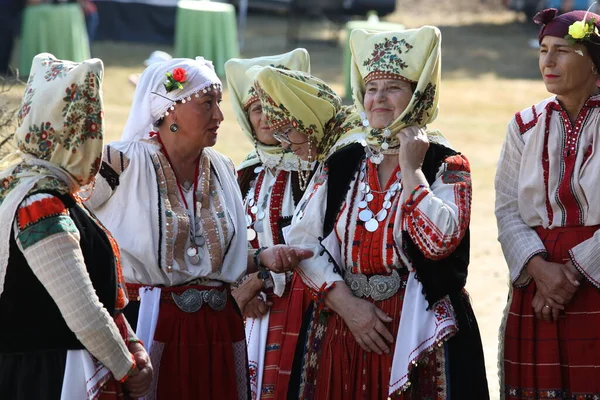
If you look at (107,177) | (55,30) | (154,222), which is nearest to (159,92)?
(107,177)

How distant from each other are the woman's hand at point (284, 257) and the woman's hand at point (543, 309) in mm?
1053

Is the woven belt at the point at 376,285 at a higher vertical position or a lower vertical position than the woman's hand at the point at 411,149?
lower

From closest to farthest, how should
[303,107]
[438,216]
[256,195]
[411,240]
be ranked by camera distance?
[438,216] → [411,240] → [303,107] → [256,195]

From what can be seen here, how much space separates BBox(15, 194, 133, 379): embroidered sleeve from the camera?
10.8 ft

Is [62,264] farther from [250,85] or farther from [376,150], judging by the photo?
[250,85]

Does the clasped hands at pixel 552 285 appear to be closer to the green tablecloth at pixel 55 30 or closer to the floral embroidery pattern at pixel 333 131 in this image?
the floral embroidery pattern at pixel 333 131

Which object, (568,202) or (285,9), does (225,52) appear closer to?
(285,9)

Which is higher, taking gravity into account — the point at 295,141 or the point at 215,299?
the point at 295,141

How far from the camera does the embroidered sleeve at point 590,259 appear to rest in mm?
4367

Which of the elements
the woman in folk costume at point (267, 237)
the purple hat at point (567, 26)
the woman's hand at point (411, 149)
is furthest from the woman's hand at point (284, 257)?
the purple hat at point (567, 26)

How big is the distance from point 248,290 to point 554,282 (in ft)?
4.64

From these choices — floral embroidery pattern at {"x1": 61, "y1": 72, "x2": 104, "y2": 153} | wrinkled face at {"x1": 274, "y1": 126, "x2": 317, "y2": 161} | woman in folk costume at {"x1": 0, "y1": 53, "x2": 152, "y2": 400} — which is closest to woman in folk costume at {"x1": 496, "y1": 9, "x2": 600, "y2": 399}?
wrinkled face at {"x1": 274, "y1": 126, "x2": 317, "y2": 161}

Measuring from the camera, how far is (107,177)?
416 cm

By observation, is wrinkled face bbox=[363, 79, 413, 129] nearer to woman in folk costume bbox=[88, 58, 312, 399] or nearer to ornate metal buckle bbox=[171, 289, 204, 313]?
woman in folk costume bbox=[88, 58, 312, 399]
